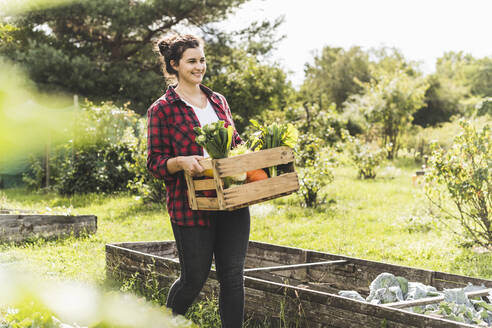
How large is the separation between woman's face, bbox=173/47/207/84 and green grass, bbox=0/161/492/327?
157 centimetres

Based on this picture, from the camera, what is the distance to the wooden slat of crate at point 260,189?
246 cm

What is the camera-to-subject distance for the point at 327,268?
12.8 ft

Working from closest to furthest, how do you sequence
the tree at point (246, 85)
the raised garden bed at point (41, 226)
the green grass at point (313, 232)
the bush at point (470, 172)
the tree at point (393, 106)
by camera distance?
the green grass at point (313, 232), the bush at point (470, 172), the raised garden bed at point (41, 226), the tree at point (246, 85), the tree at point (393, 106)

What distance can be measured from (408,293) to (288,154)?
1311mm

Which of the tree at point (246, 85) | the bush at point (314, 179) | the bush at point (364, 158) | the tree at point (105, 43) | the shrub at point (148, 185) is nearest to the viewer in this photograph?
the bush at point (314, 179)

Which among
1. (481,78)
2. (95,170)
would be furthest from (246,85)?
(481,78)

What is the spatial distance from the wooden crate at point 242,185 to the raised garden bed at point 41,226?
4.13 metres

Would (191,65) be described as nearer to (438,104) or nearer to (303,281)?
(303,281)

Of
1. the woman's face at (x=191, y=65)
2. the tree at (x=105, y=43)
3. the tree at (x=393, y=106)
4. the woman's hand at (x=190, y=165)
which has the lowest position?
the woman's hand at (x=190, y=165)

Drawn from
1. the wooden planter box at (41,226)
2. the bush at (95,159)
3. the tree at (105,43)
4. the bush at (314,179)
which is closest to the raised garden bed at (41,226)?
the wooden planter box at (41,226)

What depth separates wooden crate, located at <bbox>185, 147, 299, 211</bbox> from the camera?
2.46 meters

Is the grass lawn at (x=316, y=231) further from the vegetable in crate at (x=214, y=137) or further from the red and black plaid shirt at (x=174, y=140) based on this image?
the vegetable in crate at (x=214, y=137)

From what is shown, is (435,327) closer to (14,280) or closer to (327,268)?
(327,268)

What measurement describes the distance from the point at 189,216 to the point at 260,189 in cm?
40
